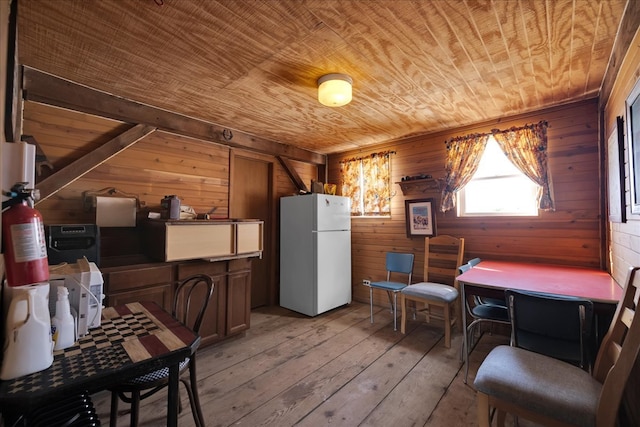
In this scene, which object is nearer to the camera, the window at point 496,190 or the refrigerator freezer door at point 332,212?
the window at point 496,190

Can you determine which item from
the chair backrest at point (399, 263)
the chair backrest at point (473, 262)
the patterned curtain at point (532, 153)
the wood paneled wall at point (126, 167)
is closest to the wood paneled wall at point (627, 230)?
the patterned curtain at point (532, 153)

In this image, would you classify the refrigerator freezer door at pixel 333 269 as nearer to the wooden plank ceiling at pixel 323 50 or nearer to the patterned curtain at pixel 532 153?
the wooden plank ceiling at pixel 323 50

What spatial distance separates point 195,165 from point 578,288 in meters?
3.64

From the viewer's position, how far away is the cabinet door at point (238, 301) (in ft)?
9.41

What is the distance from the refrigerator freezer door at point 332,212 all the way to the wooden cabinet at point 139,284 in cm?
180

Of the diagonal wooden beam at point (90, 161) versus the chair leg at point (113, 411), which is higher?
the diagonal wooden beam at point (90, 161)

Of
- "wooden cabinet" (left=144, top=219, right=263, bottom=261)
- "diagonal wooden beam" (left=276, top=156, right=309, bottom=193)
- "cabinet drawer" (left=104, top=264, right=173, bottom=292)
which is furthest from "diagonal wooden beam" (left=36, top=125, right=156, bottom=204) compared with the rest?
"diagonal wooden beam" (left=276, top=156, right=309, bottom=193)

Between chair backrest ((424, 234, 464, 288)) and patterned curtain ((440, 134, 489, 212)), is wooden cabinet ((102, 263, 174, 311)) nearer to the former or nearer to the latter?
chair backrest ((424, 234, 464, 288))

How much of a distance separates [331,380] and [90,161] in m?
2.77

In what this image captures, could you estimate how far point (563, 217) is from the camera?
2.75 meters

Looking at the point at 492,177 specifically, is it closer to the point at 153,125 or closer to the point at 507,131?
the point at 507,131

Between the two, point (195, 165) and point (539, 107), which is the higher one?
point (539, 107)

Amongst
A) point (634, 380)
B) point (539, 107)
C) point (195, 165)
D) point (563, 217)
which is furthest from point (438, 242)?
point (195, 165)

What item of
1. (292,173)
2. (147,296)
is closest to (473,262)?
(292,173)
